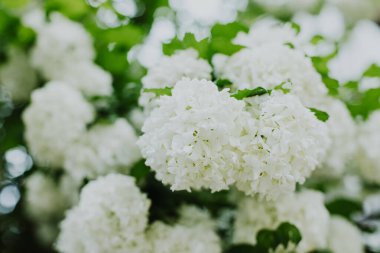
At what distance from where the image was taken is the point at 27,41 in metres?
1.73

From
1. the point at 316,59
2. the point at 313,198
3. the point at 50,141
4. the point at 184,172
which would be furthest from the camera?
the point at 50,141

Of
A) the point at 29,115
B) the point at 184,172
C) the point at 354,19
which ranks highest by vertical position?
the point at 184,172

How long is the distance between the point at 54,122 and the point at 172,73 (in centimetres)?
45

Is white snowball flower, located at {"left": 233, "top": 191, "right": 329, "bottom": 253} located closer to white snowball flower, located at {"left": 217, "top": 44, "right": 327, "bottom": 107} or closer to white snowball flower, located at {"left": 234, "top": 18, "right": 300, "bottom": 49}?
Answer: white snowball flower, located at {"left": 217, "top": 44, "right": 327, "bottom": 107}

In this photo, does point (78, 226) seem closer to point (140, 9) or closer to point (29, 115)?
point (29, 115)

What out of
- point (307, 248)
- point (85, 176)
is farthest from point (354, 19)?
point (85, 176)

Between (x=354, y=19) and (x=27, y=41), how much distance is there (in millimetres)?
1564

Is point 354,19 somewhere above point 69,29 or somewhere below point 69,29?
below

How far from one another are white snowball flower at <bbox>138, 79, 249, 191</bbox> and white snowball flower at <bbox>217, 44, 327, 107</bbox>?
6.9 inches

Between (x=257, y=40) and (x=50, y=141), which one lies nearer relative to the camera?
(x=257, y=40)

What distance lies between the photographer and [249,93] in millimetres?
1037

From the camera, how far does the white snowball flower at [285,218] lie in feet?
4.28

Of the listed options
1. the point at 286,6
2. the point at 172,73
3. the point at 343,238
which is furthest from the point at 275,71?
the point at 286,6

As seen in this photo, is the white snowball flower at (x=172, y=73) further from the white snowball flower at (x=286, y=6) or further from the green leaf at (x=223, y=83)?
the white snowball flower at (x=286, y=6)
